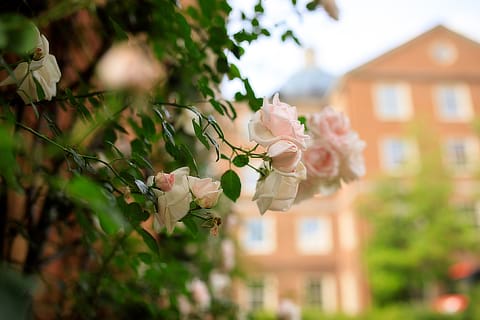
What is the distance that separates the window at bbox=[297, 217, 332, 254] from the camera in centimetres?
1343

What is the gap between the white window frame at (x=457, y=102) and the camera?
12.7m

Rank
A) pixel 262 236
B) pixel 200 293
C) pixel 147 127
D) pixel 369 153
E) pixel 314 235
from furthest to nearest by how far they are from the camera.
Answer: pixel 314 235, pixel 262 236, pixel 369 153, pixel 200 293, pixel 147 127

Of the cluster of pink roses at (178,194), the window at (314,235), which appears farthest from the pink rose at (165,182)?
the window at (314,235)

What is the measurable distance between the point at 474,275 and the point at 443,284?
255 cm

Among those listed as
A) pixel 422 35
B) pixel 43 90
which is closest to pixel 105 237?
pixel 43 90

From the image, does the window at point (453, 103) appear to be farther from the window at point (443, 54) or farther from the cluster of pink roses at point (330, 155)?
the cluster of pink roses at point (330, 155)

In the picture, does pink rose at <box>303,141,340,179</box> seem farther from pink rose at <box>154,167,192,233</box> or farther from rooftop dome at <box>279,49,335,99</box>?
rooftop dome at <box>279,49,335,99</box>

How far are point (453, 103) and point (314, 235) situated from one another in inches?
201

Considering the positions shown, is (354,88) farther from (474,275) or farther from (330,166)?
(330,166)

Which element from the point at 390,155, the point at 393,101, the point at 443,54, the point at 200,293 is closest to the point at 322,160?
the point at 200,293

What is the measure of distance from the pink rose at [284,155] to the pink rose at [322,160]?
7.4 inches

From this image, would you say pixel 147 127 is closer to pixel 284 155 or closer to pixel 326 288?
pixel 284 155

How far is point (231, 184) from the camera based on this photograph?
0.52m

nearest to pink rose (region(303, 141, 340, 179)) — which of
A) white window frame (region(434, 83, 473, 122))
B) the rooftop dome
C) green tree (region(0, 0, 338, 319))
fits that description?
green tree (region(0, 0, 338, 319))
